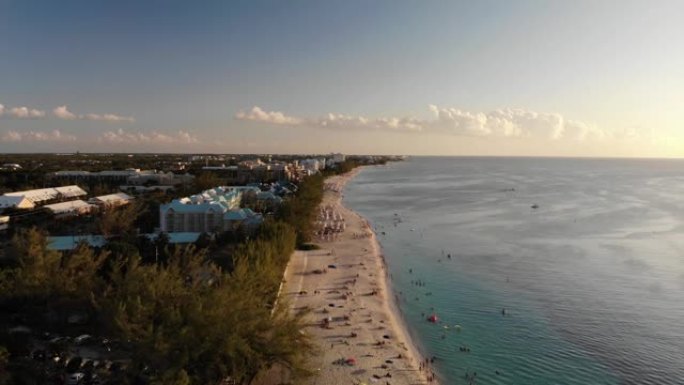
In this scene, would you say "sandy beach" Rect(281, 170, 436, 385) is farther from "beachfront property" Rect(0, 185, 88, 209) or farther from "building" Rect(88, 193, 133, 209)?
"beachfront property" Rect(0, 185, 88, 209)

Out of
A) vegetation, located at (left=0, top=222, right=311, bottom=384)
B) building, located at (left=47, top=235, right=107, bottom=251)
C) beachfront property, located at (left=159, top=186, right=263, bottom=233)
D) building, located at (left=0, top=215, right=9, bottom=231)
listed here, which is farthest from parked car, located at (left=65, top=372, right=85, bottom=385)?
building, located at (left=0, top=215, right=9, bottom=231)

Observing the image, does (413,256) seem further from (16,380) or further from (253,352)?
(16,380)

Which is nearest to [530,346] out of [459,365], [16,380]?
A: [459,365]

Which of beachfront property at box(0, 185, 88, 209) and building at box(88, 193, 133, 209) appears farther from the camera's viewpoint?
building at box(88, 193, 133, 209)

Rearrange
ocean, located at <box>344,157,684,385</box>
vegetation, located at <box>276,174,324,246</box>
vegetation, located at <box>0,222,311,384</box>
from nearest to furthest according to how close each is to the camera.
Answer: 1. vegetation, located at <box>0,222,311,384</box>
2. ocean, located at <box>344,157,684,385</box>
3. vegetation, located at <box>276,174,324,246</box>

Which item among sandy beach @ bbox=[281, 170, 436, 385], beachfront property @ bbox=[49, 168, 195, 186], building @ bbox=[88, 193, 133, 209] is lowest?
sandy beach @ bbox=[281, 170, 436, 385]

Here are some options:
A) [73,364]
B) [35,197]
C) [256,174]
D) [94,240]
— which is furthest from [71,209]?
[256,174]
